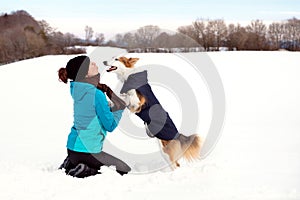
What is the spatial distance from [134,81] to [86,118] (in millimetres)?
568

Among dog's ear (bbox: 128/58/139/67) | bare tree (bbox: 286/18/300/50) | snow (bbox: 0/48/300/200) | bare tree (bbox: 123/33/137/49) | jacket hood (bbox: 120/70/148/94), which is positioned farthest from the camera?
bare tree (bbox: 286/18/300/50)

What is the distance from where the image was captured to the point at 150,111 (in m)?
3.73

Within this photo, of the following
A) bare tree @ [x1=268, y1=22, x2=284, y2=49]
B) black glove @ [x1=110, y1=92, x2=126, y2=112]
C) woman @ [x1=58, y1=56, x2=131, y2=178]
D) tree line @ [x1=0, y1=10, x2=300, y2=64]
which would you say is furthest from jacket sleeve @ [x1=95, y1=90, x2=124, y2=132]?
bare tree @ [x1=268, y1=22, x2=284, y2=49]

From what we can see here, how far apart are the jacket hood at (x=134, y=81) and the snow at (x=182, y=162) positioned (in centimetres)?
31

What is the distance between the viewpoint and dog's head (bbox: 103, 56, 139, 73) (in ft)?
12.3

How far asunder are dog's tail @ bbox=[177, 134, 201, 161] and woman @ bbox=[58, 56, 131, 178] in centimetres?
74

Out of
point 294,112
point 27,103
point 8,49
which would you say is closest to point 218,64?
point 294,112

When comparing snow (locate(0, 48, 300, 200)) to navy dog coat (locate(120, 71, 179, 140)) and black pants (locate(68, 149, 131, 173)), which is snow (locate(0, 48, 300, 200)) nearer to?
black pants (locate(68, 149, 131, 173))

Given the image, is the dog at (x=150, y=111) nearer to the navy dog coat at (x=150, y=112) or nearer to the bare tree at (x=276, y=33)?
the navy dog coat at (x=150, y=112)

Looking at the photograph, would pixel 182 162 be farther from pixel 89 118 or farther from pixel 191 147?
pixel 89 118

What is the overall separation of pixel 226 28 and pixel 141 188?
63.1 feet

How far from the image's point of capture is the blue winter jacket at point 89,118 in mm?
3482

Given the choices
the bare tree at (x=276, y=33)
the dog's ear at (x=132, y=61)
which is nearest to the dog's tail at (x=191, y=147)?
the dog's ear at (x=132, y=61)

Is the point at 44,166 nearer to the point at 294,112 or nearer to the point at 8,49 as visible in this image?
the point at 294,112
